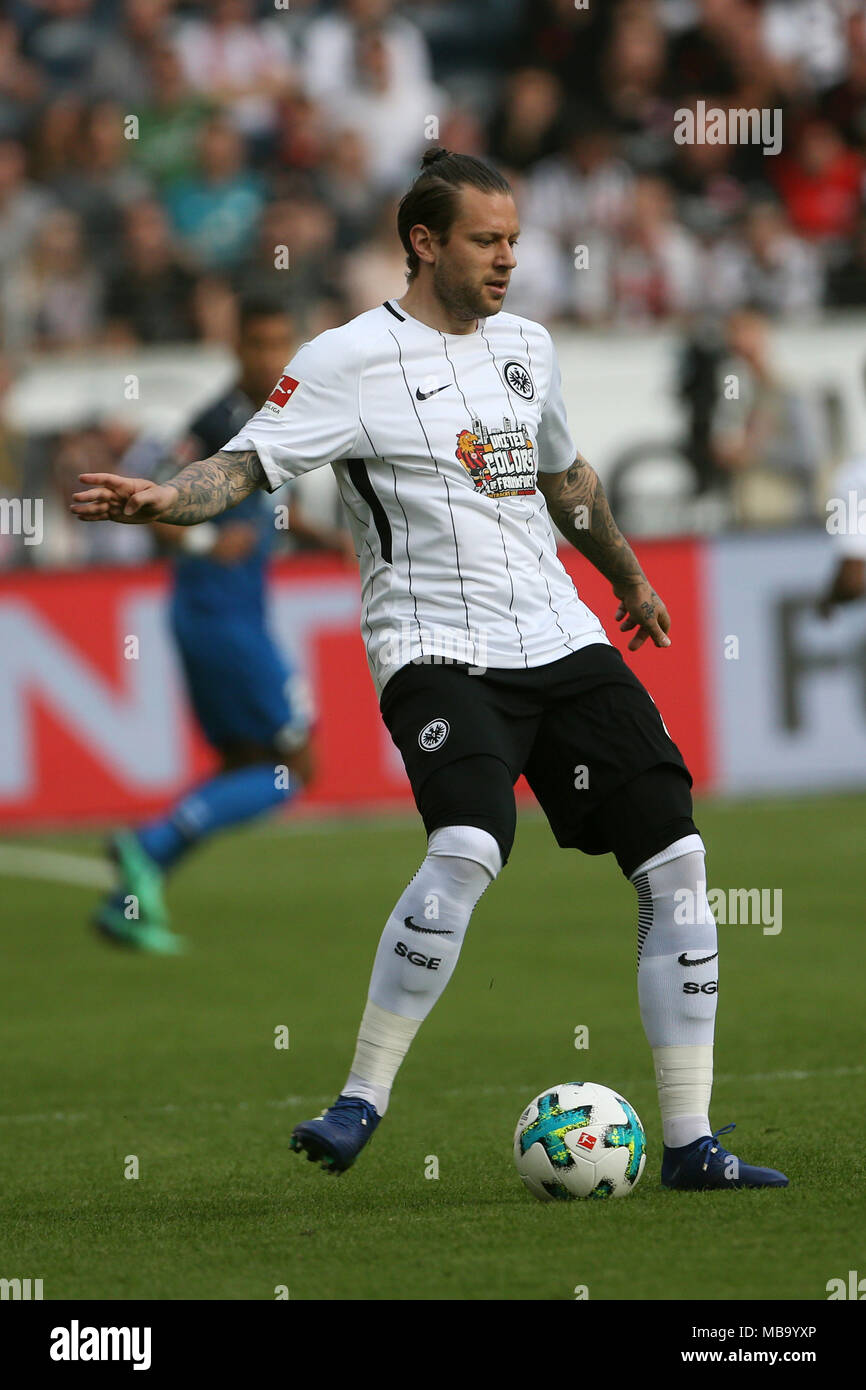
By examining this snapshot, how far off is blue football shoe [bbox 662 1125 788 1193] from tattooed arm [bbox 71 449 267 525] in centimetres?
174

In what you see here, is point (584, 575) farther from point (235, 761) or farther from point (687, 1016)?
point (687, 1016)

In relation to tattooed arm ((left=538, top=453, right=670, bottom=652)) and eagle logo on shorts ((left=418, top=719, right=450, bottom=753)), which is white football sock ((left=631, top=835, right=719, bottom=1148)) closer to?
eagle logo on shorts ((left=418, top=719, right=450, bottom=753))

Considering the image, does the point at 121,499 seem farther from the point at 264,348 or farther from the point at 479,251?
the point at 264,348

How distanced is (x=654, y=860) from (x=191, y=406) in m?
11.1

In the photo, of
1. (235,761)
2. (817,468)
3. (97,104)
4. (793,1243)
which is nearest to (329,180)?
(97,104)

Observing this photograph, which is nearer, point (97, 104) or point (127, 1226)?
point (127, 1226)

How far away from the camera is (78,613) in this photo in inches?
533

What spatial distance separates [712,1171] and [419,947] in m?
0.81

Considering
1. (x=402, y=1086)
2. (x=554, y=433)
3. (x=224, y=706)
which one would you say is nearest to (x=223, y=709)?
(x=224, y=706)

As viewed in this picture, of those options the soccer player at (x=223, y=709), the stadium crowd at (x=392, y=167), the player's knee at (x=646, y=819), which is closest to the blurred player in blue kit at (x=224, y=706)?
the soccer player at (x=223, y=709)

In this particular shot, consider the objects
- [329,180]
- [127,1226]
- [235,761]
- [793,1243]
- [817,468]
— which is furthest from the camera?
[329,180]

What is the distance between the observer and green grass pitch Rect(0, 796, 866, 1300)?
169 inches

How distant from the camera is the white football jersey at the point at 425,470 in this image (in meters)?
4.91

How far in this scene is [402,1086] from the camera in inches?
263
